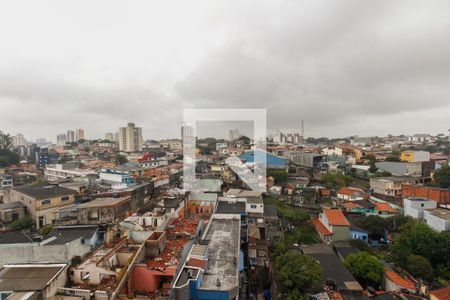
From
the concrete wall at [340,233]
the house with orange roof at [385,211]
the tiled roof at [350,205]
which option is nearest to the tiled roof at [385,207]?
the house with orange roof at [385,211]

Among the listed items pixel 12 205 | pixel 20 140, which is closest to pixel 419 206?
pixel 12 205

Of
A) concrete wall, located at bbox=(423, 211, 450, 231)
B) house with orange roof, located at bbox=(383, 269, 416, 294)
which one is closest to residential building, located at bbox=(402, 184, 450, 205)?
concrete wall, located at bbox=(423, 211, 450, 231)

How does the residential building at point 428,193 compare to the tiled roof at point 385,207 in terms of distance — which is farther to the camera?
the residential building at point 428,193

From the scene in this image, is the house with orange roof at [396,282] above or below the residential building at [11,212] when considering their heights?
below

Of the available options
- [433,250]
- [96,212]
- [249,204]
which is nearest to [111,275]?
[96,212]

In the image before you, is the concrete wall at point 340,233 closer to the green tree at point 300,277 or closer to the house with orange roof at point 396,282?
the house with orange roof at point 396,282

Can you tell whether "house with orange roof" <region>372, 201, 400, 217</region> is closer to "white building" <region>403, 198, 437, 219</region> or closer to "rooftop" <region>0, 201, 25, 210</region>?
"white building" <region>403, 198, 437, 219</region>

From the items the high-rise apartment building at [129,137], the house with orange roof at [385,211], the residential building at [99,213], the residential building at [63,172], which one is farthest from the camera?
the high-rise apartment building at [129,137]

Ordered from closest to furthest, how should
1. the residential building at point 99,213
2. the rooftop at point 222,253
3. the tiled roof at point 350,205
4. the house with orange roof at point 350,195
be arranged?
the rooftop at point 222,253, the residential building at point 99,213, the tiled roof at point 350,205, the house with orange roof at point 350,195

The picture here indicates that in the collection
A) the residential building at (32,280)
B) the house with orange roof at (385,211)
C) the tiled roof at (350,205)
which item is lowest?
the house with orange roof at (385,211)

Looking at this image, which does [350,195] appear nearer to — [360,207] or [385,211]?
[360,207]
